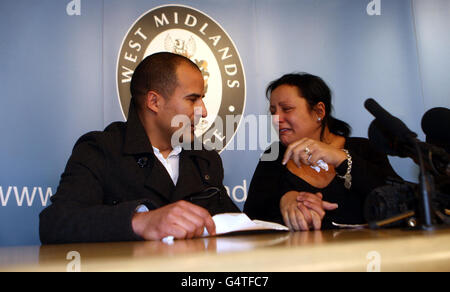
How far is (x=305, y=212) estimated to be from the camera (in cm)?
136

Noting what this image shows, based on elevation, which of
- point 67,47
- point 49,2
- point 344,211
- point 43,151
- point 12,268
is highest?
point 49,2

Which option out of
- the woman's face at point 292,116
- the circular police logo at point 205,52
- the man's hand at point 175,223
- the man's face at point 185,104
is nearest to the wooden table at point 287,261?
the man's hand at point 175,223

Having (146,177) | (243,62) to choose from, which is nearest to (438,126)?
(146,177)

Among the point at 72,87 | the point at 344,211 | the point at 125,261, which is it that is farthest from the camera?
the point at 72,87

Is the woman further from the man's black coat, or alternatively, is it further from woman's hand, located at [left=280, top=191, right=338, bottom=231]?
the man's black coat

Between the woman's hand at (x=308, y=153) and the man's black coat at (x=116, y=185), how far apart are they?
335mm

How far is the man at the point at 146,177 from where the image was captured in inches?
40.0

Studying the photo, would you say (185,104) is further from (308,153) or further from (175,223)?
(175,223)

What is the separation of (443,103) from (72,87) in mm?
2176

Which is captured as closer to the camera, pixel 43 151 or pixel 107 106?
pixel 43 151

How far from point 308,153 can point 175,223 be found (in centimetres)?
60

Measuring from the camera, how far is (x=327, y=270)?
17.8 inches

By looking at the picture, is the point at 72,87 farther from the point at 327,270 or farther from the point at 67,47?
the point at 327,270
